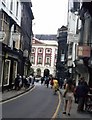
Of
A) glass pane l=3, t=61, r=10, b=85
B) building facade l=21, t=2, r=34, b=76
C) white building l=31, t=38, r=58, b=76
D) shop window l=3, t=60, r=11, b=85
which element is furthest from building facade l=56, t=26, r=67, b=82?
glass pane l=3, t=61, r=10, b=85

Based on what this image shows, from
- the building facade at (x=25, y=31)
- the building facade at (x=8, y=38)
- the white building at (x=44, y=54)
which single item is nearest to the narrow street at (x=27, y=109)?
the building facade at (x=8, y=38)

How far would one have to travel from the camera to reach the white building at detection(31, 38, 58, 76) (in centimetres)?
12398

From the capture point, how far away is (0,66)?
3534 cm

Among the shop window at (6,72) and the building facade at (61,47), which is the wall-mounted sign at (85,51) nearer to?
the shop window at (6,72)

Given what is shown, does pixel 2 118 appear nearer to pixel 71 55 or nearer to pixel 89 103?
pixel 89 103

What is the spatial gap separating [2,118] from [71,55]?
47.0m

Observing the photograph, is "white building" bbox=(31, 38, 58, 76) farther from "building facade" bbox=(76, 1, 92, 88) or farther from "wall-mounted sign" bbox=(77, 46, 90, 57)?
"wall-mounted sign" bbox=(77, 46, 90, 57)

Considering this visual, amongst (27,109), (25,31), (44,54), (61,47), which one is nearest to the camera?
(27,109)

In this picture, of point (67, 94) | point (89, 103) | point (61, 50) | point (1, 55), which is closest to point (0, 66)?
point (1, 55)

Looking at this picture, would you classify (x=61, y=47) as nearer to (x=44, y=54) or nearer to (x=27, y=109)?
(x=44, y=54)

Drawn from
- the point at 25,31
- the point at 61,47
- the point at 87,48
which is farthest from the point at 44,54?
the point at 87,48

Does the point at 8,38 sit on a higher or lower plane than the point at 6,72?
higher

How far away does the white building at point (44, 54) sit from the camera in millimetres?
123981

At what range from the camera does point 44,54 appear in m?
126
